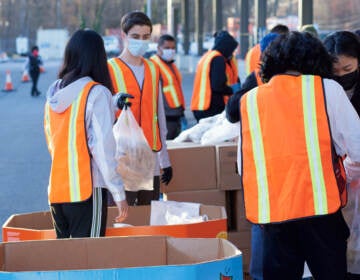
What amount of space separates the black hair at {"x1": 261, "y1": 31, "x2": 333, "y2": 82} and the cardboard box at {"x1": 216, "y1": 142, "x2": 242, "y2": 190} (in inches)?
89.8

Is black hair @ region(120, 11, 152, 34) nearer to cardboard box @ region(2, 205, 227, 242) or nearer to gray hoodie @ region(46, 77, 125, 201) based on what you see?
cardboard box @ region(2, 205, 227, 242)

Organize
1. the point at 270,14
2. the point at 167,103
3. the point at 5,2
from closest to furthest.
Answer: the point at 167,103 < the point at 270,14 < the point at 5,2

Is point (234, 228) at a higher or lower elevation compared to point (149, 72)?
lower

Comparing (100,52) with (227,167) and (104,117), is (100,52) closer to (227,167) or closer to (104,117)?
(104,117)

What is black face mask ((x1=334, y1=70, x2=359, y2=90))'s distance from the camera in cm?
506

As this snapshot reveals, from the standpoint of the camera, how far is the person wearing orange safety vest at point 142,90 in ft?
20.3

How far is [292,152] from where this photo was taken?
4172 millimetres

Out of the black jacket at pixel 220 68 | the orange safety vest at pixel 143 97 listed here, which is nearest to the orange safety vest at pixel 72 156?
the orange safety vest at pixel 143 97

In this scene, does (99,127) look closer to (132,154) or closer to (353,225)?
(132,154)

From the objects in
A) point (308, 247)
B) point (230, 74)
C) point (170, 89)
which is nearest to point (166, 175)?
point (308, 247)

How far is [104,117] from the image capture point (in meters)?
4.74

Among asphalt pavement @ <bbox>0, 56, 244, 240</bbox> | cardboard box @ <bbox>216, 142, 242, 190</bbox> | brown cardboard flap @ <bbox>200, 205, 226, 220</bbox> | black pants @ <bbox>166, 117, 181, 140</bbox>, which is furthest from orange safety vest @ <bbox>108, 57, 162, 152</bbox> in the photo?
black pants @ <bbox>166, 117, 181, 140</bbox>

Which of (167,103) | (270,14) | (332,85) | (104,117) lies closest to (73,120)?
(104,117)

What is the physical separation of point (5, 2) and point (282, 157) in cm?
10584
